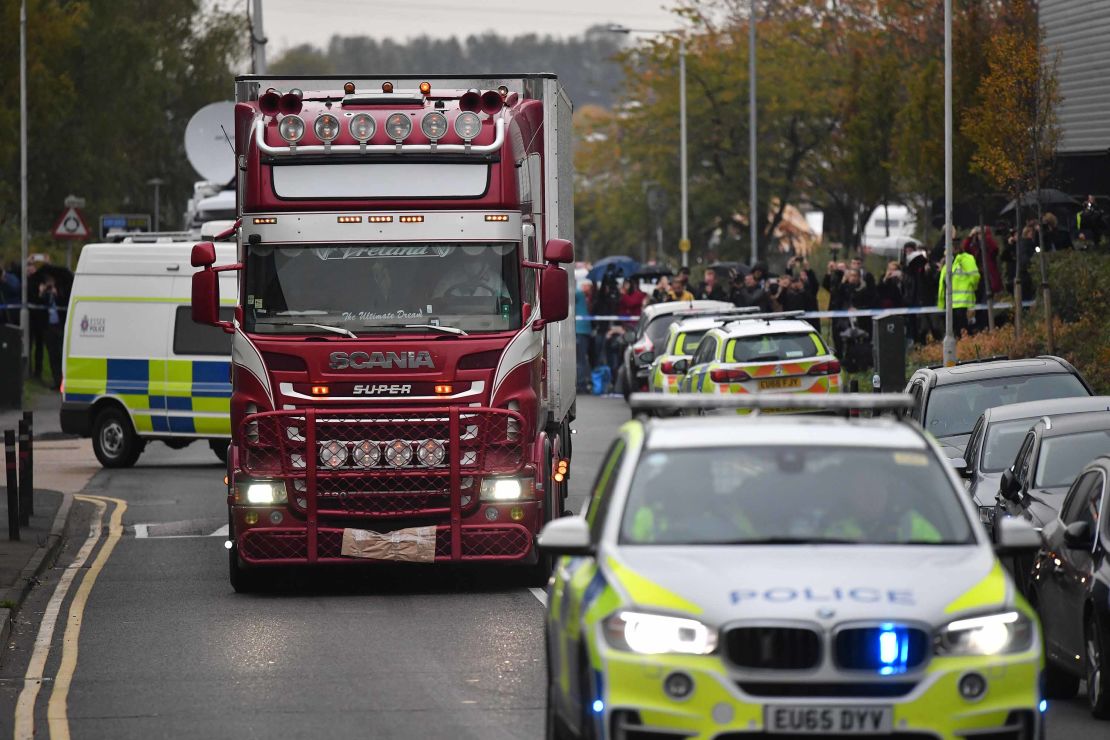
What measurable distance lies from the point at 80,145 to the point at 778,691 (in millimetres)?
49216

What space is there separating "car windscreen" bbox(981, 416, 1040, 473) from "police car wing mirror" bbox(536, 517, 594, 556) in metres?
7.85

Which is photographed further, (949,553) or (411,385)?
(411,385)

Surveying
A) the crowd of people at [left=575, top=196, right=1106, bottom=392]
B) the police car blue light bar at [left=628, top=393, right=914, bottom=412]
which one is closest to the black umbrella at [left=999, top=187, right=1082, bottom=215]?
the crowd of people at [left=575, top=196, right=1106, bottom=392]

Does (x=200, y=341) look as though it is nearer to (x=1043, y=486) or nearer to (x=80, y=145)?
(x=1043, y=486)

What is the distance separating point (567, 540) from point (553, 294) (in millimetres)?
7161

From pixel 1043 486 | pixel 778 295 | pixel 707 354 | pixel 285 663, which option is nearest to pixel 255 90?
pixel 285 663

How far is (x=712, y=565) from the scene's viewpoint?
25.1 ft

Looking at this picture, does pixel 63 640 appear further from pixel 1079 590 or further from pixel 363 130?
pixel 1079 590

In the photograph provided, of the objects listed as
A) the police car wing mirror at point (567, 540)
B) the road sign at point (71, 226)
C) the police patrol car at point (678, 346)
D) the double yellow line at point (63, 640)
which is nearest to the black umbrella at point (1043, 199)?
the police patrol car at point (678, 346)

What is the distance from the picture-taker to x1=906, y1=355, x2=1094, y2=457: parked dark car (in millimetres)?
18484

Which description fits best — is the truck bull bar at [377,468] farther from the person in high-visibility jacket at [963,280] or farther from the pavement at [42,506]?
the person in high-visibility jacket at [963,280]

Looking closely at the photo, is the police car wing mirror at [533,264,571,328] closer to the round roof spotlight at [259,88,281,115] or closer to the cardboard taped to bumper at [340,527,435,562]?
the cardboard taped to bumper at [340,527,435,562]

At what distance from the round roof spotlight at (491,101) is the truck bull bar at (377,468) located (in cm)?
218

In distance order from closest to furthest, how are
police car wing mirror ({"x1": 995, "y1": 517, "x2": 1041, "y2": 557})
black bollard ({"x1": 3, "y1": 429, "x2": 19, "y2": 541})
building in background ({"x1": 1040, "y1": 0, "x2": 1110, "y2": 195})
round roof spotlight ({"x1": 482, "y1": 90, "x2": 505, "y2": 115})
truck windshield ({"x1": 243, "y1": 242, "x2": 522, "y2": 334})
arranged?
police car wing mirror ({"x1": 995, "y1": 517, "x2": 1041, "y2": 557})
truck windshield ({"x1": 243, "y1": 242, "x2": 522, "y2": 334})
round roof spotlight ({"x1": 482, "y1": 90, "x2": 505, "y2": 115})
black bollard ({"x1": 3, "y1": 429, "x2": 19, "y2": 541})
building in background ({"x1": 1040, "y1": 0, "x2": 1110, "y2": 195})
